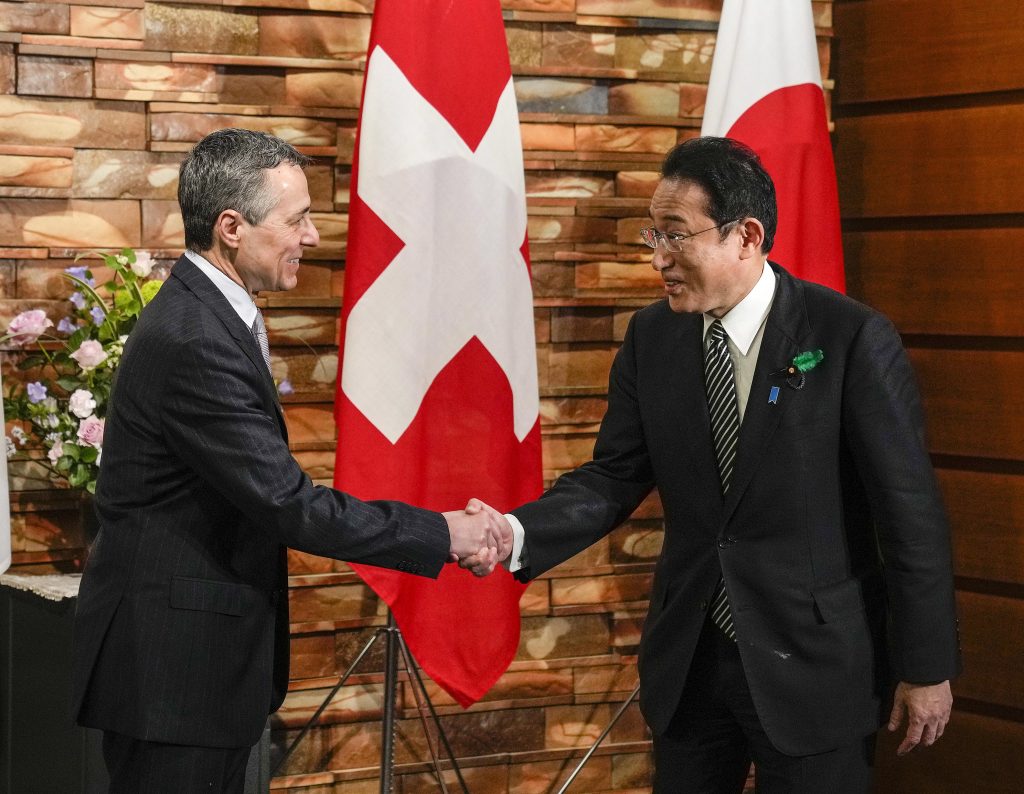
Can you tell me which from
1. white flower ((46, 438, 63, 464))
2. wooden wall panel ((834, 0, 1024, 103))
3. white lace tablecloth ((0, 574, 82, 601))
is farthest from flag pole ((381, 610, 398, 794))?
wooden wall panel ((834, 0, 1024, 103))

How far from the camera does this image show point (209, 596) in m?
1.96

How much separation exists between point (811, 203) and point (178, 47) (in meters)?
1.60

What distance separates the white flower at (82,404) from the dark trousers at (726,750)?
4.55 feet

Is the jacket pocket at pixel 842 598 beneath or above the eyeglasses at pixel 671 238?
beneath

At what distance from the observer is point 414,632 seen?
120 inches

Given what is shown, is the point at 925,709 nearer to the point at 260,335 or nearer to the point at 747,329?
the point at 747,329

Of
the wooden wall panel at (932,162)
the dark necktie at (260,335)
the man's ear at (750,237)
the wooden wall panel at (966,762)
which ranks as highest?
the wooden wall panel at (932,162)

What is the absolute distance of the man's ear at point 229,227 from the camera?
2.06 metres

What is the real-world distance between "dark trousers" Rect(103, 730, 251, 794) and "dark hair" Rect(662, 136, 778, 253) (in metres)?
1.17

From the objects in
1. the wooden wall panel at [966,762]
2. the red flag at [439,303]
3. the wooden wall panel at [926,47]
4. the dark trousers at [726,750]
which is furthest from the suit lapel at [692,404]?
the wooden wall panel at [966,762]

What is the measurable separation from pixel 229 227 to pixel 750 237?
0.85 meters

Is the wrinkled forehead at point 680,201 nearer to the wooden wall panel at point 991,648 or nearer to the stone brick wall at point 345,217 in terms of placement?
the stone brick wall at point 345,217

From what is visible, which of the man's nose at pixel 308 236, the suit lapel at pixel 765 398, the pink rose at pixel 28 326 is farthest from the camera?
the pink rose at pixel 28 326

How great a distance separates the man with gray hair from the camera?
6.39 feet
